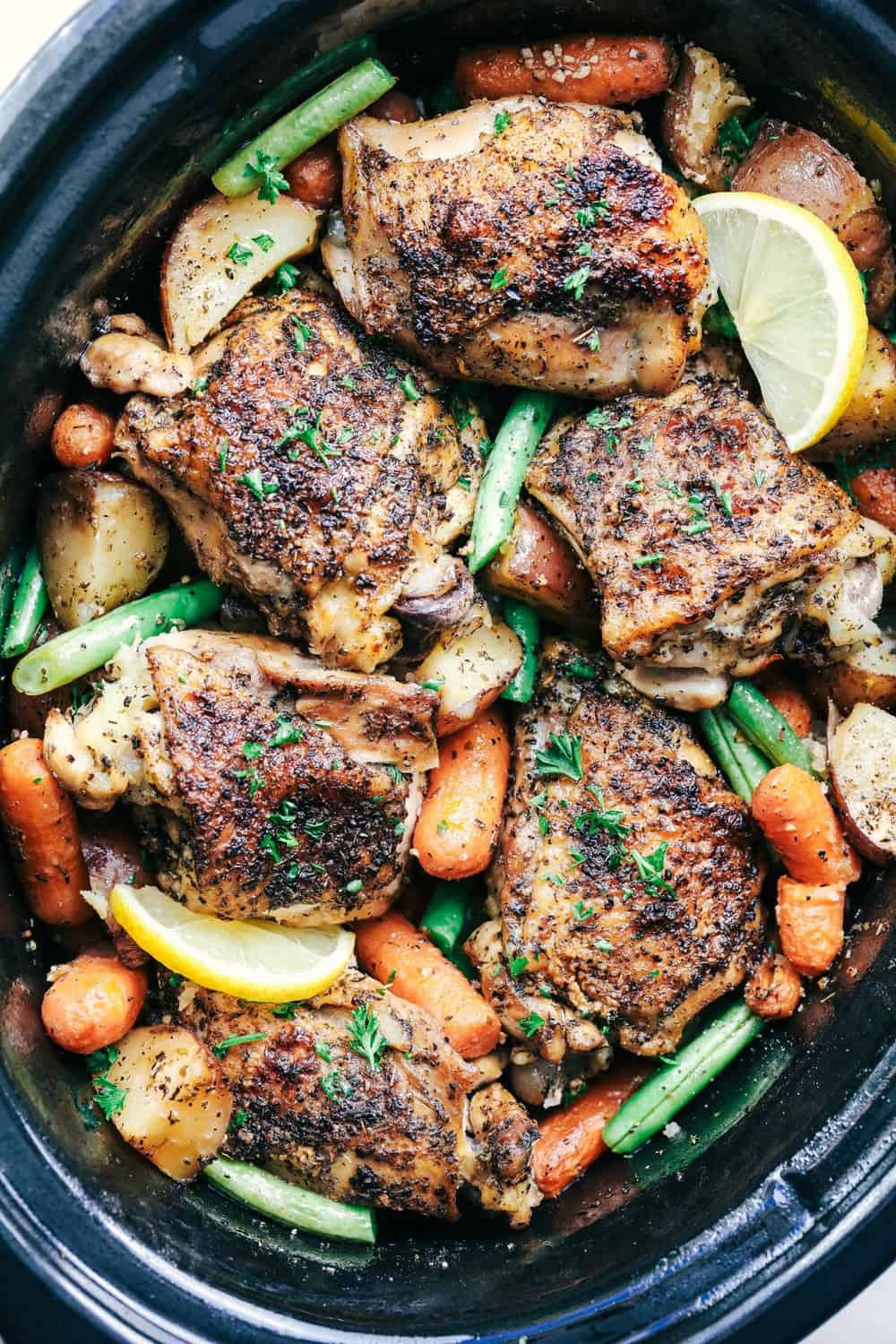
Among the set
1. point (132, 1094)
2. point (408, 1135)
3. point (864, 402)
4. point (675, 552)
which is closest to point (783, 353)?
point (864, 402)

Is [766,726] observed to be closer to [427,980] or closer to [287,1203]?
[427,980]

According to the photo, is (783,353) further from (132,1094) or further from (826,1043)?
(132,1094)

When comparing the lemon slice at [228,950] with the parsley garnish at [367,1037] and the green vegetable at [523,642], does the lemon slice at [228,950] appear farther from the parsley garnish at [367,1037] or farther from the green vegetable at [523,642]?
the green vegetable at [523,642]

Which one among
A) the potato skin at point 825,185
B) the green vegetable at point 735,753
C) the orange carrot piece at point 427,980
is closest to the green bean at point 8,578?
the orange carrot piece at point 427,980

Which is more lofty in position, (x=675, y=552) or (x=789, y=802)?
(x=675, y=552)

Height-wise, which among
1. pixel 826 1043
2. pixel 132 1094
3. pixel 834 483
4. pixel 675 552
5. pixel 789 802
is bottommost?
pixel 132 1094

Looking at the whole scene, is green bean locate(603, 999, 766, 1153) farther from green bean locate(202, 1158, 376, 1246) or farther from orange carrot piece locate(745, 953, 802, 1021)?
green bean locate(202, 1158, 376, 1246)

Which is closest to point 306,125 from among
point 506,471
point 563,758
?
point 506,471

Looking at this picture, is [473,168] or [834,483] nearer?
[473,168]

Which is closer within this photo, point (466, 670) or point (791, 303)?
point (791, 303)
